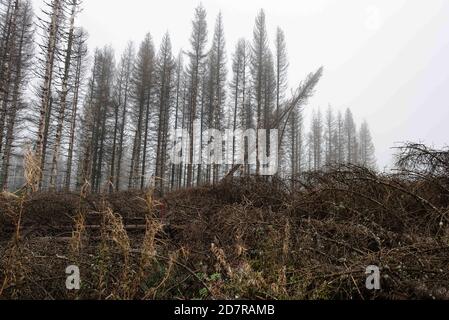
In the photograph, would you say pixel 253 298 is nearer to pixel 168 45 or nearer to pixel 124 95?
pixel 168 45

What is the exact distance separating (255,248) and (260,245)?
0.33 feet

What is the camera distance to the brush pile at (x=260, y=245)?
3135 millimetres

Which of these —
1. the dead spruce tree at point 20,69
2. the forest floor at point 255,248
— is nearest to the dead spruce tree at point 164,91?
the dead spruce tree at point 20,69

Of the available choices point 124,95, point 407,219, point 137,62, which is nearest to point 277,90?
point 137,62

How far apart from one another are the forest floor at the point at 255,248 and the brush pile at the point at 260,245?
18 mm

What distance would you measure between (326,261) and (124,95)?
30.0 m

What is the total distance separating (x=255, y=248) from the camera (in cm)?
454

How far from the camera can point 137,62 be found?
27.2 m

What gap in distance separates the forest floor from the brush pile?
2cm

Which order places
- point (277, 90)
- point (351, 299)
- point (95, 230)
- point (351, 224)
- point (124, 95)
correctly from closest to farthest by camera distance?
point (351, 299), point (351, 224), point (95, 230), point (277, 90), point (124, 95)

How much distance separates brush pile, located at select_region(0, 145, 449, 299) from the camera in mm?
3135
